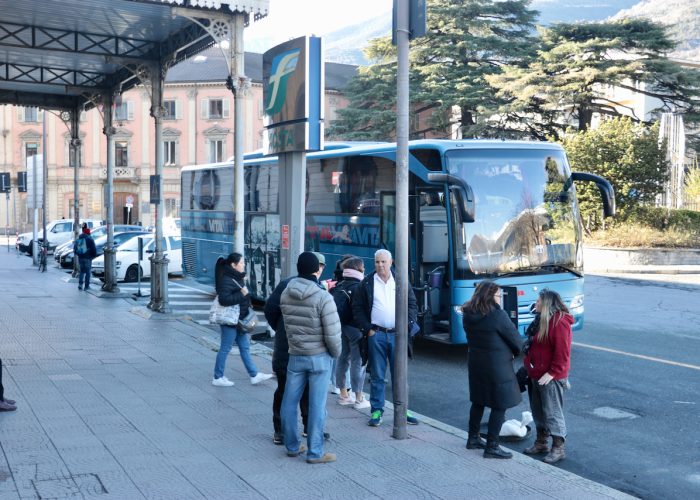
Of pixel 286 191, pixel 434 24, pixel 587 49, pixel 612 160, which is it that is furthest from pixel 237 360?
pixel 434 24

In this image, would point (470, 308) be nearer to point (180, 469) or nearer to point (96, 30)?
point (180, 469)

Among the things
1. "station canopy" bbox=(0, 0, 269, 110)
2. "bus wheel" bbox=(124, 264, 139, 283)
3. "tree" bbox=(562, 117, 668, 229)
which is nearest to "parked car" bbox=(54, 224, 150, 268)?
"bus wheel" bbox=(124, 264, 139, 283)

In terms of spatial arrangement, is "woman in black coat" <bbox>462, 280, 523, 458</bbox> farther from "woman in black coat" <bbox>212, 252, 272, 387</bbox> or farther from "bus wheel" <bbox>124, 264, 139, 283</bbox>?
"bus wheel" <bbox>124, 264, 139, 283</bbox>

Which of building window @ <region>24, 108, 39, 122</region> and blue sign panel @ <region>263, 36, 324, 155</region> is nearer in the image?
blue sign panel @ <region>263, 36, 324, 155</region>

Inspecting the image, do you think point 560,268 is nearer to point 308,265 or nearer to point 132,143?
point 308,265

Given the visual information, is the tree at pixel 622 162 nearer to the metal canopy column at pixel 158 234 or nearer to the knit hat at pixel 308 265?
the metal canopy column at pixel 158 234

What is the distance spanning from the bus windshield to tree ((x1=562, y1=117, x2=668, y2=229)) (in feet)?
59.8

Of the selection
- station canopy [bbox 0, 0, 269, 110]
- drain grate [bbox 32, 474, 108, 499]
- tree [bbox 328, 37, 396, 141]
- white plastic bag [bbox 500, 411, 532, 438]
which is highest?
tree [bbox 328, 37, 396, 141]

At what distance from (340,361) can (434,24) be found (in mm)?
38691

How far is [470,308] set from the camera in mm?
7266

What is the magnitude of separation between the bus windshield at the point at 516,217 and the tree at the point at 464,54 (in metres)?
30.6

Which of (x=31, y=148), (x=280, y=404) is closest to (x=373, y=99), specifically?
(x=31, y=148)

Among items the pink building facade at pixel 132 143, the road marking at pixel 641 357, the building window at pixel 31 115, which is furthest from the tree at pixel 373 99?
the road marking at pixel 641 357

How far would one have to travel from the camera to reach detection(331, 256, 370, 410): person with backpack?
8.59m
